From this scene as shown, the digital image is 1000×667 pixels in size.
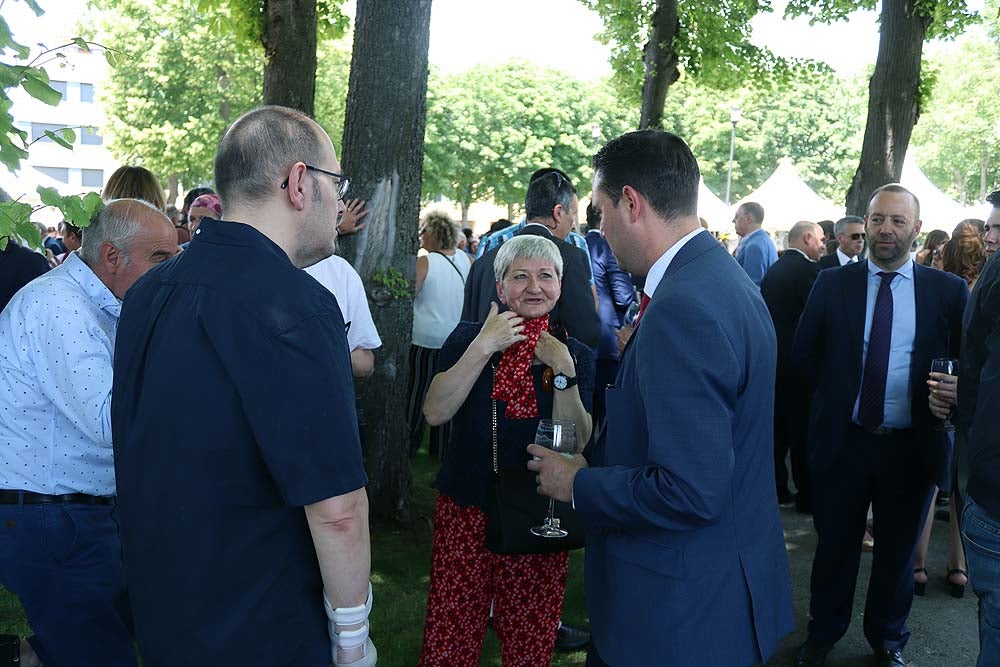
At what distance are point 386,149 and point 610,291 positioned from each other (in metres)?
2.17

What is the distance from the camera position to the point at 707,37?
1520 cm

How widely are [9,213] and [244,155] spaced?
0.76 metres

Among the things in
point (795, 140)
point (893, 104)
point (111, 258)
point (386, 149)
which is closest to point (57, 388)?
point (111, 258)

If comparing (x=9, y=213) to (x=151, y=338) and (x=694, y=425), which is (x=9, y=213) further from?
(x=694, y=425)

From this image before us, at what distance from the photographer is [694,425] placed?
7.34 feet

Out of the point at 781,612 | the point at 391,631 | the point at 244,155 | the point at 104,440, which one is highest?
the point at 244,155

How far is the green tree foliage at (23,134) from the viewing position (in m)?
2.35

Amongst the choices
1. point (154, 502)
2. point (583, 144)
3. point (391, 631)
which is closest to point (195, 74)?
point (583, 144)

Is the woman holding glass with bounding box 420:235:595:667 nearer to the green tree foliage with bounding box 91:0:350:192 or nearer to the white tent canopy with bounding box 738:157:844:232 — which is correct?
the white tent canopy with bounding box 738:157:844:232

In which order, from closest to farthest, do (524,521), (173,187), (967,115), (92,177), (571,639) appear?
(524,521) → (571,639) → (173,187) → (967,115) → (92,177)

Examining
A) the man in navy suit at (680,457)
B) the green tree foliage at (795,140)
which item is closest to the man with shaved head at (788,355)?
the man in navy suit at (680,457)

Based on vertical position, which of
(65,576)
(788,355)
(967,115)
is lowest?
(65,576)

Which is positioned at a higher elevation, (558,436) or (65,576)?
(558,436)

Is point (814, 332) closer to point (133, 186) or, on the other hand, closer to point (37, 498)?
point (37, 498)
